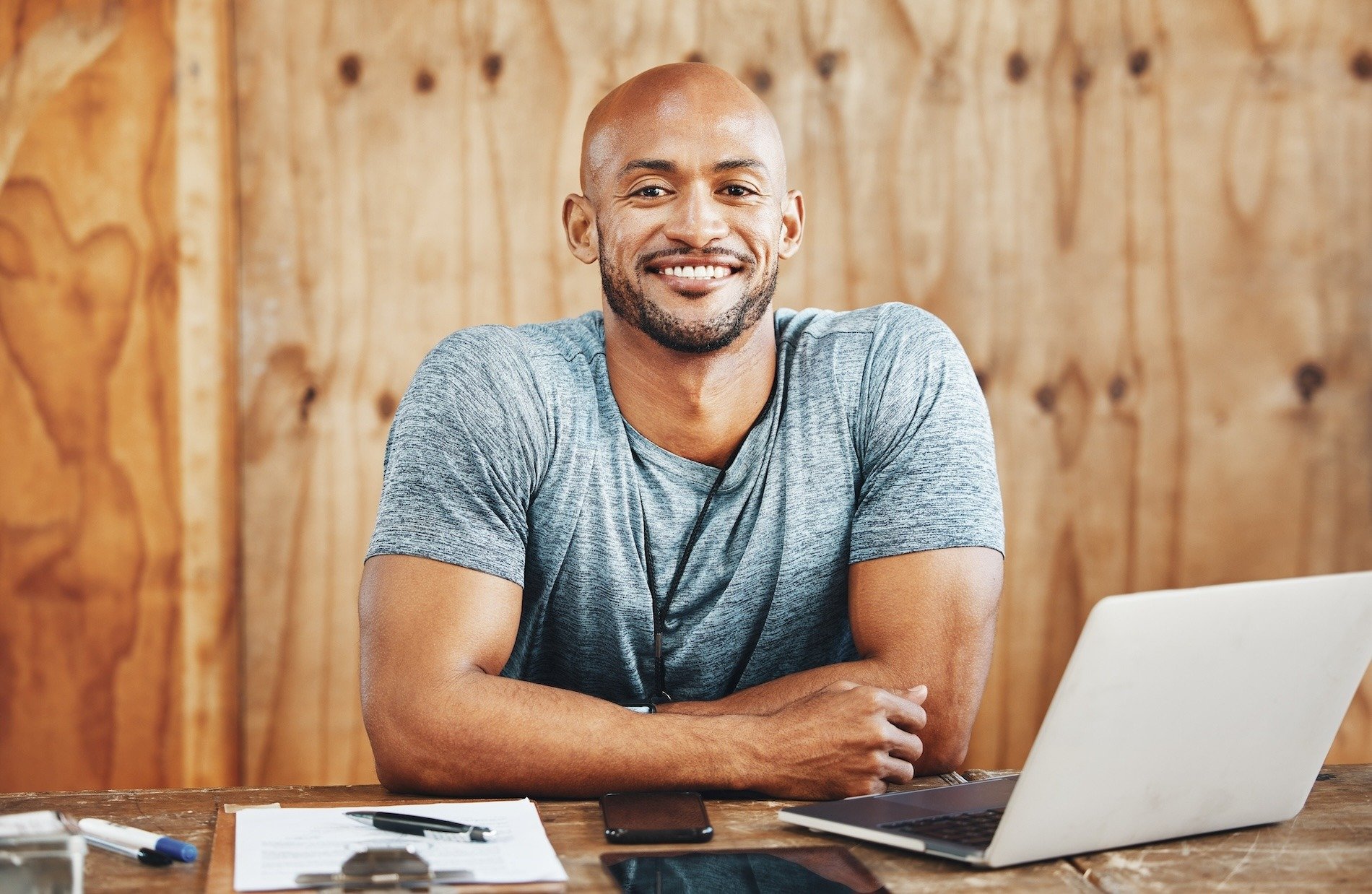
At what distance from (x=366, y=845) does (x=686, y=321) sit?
33.6 inches

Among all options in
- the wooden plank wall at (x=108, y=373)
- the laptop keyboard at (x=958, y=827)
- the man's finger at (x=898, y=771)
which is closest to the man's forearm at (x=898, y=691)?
the man's finger at (x=898, y=771)

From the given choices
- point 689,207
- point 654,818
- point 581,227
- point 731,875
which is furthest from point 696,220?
point 731,875

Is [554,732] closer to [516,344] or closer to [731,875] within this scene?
[731,875]

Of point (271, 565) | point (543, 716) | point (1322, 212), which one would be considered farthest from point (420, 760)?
point (1322, 212)

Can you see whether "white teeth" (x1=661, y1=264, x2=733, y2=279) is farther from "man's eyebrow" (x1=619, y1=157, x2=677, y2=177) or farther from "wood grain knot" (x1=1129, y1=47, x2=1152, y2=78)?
"wood grain knot" (x1=1129, y1=47, x2=1152, y2=78)

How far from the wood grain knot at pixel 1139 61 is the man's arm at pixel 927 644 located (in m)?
1.28

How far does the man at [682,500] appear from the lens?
1.38 metres

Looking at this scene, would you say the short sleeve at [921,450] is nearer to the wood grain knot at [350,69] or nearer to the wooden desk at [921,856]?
the wooden desk at [921,856]

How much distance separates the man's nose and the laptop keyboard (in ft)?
2.74

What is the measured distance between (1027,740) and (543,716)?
4.86 feet

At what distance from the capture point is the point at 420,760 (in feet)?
4.22

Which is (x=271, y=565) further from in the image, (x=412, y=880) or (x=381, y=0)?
(x=412, y=880)

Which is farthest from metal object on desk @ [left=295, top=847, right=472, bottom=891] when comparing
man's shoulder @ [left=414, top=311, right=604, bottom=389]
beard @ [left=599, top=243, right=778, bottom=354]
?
beard @ [left=599, top=243, right=778, bottom=354]

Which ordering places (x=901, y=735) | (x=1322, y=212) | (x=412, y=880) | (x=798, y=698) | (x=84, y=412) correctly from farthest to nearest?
(x=1322, y=212)
(x=84, y=412)
(x=798, y=698)
(x=901, y=735)
(x=412, y=880)
